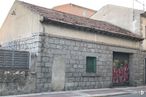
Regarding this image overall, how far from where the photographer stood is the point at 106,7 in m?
28.0

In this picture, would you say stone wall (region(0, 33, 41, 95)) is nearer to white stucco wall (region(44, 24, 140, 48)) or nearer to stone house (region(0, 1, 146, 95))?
stone house (region(0, 1, 146, 95))

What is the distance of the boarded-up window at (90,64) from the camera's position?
19.4 m

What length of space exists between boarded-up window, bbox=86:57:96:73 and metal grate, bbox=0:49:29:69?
180 inches

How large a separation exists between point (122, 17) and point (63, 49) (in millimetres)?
9642

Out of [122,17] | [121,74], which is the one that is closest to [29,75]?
[121,74]

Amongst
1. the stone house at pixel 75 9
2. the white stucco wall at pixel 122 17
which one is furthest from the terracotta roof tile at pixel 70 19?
the stone house at pixel 75 9

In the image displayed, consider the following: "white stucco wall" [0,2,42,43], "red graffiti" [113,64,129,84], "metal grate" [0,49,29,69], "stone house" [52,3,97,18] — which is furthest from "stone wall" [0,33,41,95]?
"stone house" [52,3,97,18]

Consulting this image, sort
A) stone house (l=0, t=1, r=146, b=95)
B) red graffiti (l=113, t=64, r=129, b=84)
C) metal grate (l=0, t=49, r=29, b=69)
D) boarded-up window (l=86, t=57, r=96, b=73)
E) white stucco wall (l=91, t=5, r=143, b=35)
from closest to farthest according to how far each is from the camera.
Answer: metal grate (l=0, t=49, r=29, b=69) < stone house (l=0, t=1, r=146, b=95) < boarded-up window (l=86, t=57, r=96, b=73) < red graffiti (l=113, t=64, r=129, b=84) < white stucco wall (l=91, t=5, r=143, b=35)

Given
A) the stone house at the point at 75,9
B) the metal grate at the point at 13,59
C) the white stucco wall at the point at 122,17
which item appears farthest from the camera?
the stone house at the point at 75,9

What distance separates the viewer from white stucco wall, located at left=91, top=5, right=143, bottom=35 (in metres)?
24.2

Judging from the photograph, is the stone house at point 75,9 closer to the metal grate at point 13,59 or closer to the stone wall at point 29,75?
the stone wall at point 29,75

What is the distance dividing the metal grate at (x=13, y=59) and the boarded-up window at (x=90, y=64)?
457 cm

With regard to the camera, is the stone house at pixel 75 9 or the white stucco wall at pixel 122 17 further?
the stone house at pixel 75 9

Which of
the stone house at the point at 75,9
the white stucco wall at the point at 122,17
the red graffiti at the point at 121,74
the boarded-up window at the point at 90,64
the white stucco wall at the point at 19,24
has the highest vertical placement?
the stone house at the point at 75,9
